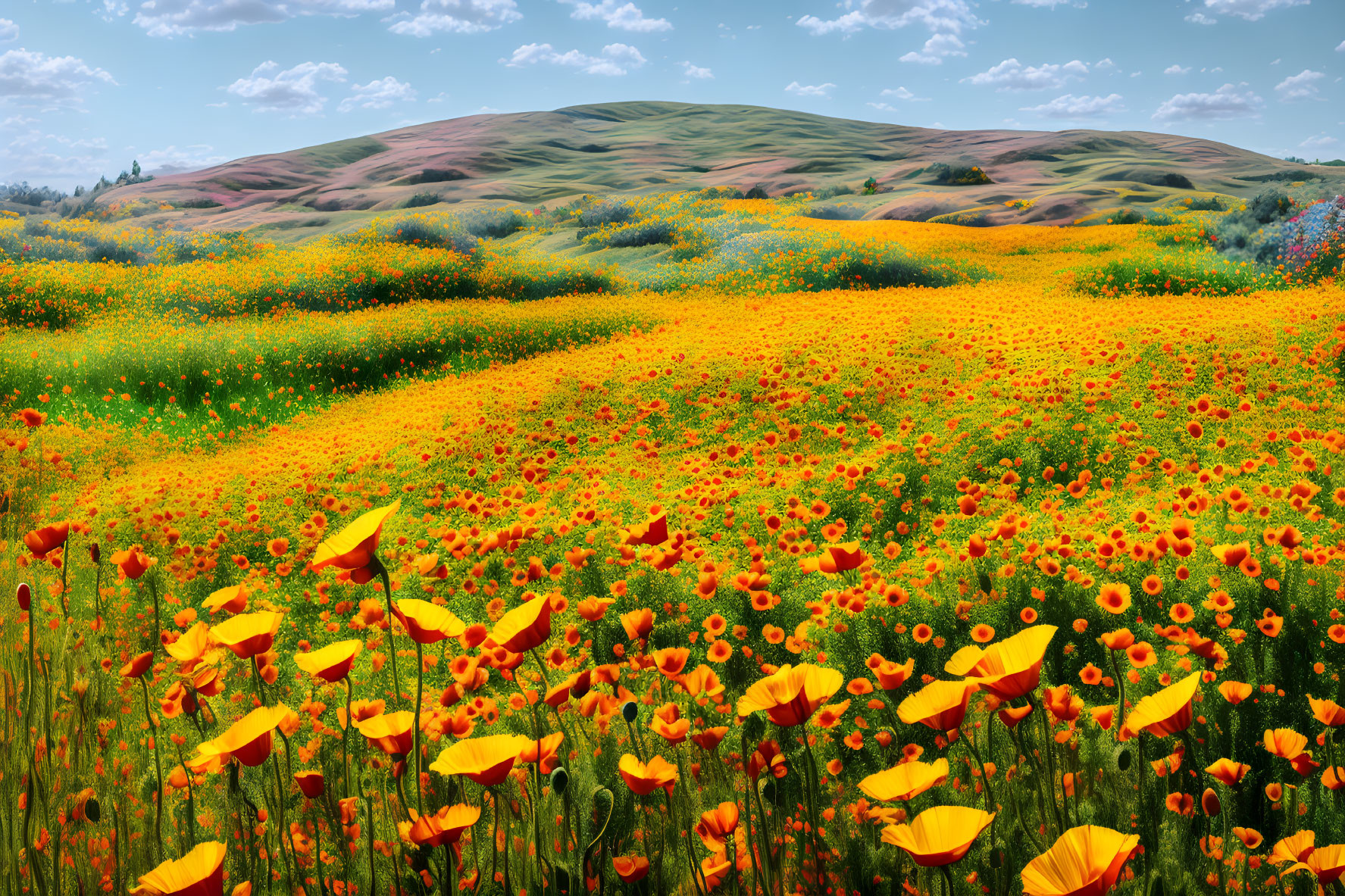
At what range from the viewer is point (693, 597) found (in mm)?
3852

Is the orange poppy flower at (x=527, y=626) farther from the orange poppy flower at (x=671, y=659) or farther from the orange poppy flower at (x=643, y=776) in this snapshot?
the orange poppy flower at (x=671, y=659)

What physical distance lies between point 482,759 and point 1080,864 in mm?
885

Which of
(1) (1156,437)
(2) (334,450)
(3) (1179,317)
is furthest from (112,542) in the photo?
(3) (1179,317)

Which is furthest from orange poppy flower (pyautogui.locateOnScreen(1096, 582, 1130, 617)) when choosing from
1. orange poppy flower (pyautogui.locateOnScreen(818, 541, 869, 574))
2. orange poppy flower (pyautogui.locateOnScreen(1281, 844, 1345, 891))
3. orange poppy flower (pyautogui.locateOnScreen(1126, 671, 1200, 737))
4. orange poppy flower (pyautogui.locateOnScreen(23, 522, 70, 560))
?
orange poppy flower (pyautogui.locateOnScreen(23, 522, 70, 560))

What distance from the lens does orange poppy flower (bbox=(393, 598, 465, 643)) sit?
55.7 inches

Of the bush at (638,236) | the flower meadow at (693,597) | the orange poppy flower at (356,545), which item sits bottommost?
the flower meadow at (693,597)

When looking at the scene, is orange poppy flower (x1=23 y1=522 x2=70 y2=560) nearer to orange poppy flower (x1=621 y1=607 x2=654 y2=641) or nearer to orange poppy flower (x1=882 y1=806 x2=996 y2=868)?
orange poppy flower (x1=621 y1=607 x2=654 y2=641)

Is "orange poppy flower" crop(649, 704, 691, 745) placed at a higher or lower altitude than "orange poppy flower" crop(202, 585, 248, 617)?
lower

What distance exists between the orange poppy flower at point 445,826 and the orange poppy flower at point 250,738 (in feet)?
0.95

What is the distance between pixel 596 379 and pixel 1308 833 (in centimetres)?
682

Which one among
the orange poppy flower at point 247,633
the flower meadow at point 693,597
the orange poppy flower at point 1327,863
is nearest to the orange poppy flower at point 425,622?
the flower meadow at point 693,597

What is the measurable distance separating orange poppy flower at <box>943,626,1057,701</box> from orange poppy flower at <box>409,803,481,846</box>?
828mm

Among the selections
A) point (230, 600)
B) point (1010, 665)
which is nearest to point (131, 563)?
point (230, 600)

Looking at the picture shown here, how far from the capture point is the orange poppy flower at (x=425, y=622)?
1.41m
